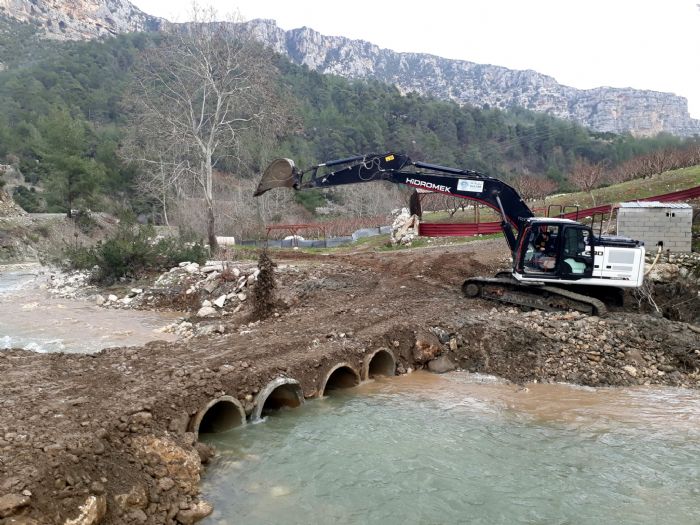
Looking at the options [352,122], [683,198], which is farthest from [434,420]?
[352,122]

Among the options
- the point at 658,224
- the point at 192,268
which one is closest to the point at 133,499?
the point at 658,224

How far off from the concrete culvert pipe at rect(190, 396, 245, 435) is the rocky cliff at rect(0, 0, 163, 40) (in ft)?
469

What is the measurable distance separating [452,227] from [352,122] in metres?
61.3

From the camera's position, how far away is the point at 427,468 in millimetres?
6707

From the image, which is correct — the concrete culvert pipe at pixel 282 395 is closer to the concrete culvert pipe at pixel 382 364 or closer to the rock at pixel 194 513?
the concrete culvert pipe at pixel 382 364

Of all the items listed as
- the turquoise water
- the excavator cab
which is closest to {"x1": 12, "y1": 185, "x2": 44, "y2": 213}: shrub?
the excavator cab

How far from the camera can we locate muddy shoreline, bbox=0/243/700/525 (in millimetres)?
5387

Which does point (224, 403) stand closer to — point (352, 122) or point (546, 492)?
point (546, 492)

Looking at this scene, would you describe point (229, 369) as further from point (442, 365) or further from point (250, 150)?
point (250, 150)

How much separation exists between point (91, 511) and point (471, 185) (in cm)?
1029

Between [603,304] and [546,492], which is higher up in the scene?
[603,304]

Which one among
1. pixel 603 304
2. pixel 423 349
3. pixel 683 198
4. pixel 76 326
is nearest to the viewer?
pixel 423 349

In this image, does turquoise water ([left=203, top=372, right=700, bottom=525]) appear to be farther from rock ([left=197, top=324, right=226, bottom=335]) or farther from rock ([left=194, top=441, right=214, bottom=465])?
rock ([left=197, top=324, right=226, bottom=335])

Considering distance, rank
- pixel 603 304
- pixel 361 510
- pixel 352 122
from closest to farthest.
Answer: pixel 361 510
pixel 603 304
pixel 352 122
